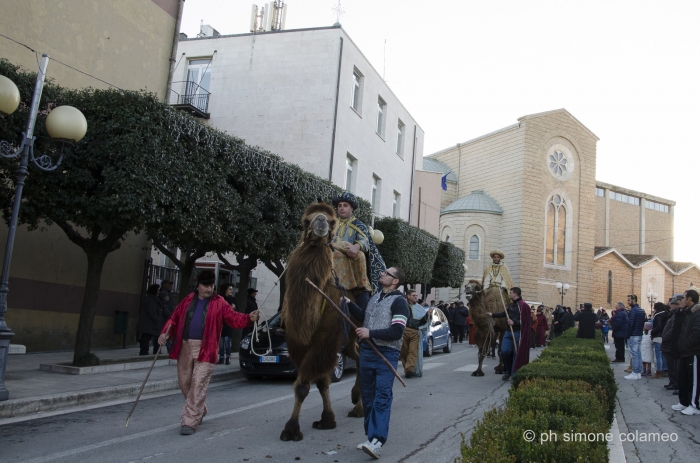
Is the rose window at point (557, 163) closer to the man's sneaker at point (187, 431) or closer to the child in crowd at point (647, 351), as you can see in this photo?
the child in crowd at point (647, 351)

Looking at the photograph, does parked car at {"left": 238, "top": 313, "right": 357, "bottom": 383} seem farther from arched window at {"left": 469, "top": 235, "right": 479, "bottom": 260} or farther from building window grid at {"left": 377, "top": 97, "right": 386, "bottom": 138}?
arched window at {"left": 469, "top": 235, "right": 479, "bottom": 260}

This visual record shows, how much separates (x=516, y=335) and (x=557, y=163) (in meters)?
51.0

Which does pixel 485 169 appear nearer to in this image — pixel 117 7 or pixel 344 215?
pixel 117 7

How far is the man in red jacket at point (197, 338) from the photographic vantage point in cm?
695

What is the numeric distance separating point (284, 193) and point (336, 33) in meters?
11.0

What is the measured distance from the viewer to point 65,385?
9.74m

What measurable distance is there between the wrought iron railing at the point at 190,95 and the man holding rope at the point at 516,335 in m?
17.3

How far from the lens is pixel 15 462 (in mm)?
5539

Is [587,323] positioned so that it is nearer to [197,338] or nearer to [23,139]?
[197,338]

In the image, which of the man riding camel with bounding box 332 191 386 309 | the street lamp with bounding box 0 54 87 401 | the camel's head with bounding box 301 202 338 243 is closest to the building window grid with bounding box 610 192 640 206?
the man riding camel with bounding box 332 191 386 309

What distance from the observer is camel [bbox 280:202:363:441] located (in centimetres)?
642

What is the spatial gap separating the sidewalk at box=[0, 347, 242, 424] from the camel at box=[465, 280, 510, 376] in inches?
216

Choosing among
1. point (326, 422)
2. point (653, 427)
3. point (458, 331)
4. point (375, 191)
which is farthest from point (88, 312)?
point (458, 331)

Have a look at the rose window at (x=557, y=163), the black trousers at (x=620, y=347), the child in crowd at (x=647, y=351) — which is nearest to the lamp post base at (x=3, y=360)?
the child in crowd at (x=647, y=351)
